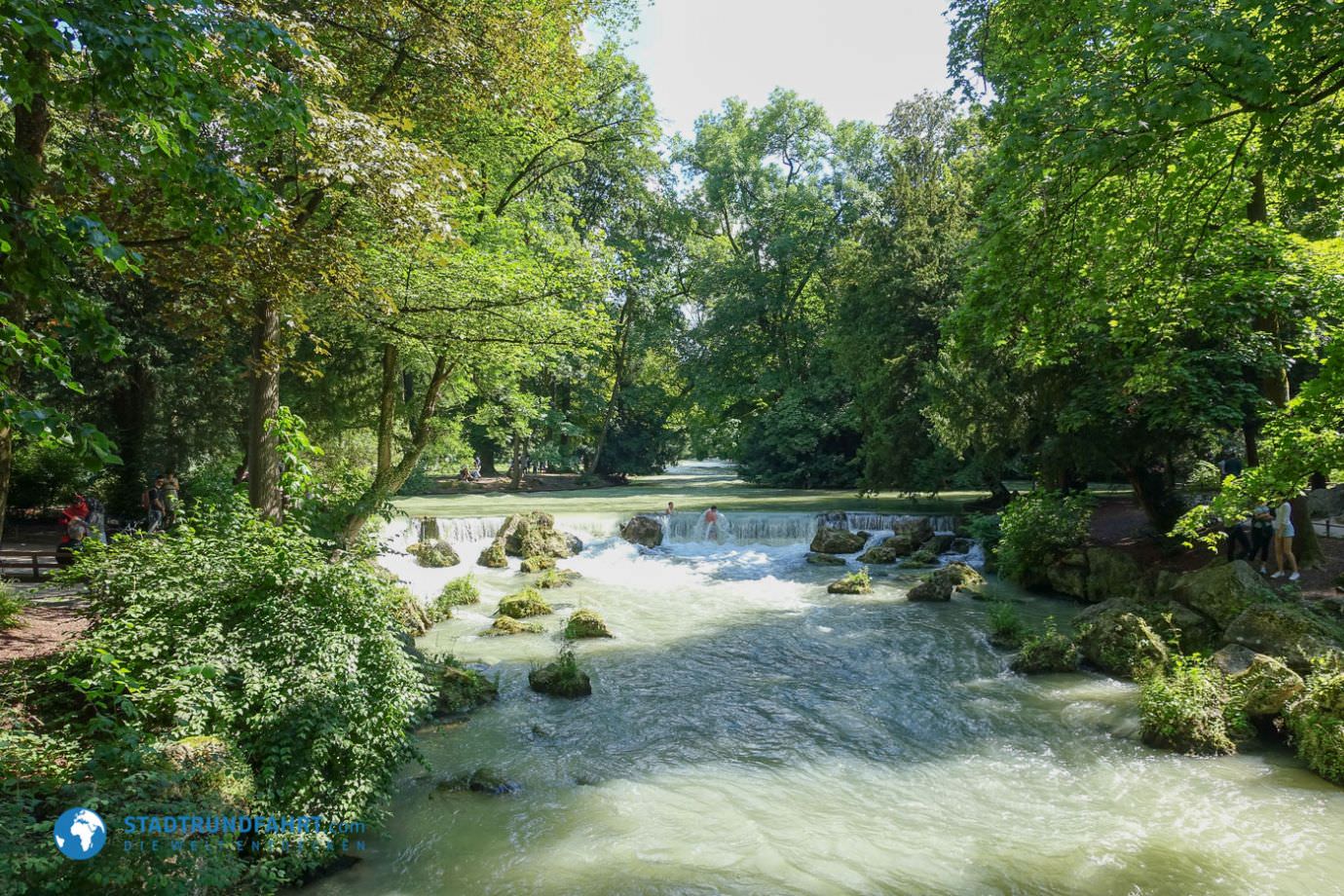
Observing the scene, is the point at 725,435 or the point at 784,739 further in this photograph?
the point at 725,435

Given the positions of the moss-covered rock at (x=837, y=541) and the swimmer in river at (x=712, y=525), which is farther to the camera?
the swimmer in river at (x=712, y=525)

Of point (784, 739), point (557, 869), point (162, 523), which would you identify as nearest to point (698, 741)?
point (784, 739)

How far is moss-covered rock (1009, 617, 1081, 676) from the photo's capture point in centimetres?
1039

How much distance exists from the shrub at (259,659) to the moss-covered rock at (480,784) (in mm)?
808

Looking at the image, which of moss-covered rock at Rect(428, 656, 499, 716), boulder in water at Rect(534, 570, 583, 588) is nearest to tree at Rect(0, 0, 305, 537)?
moss-covered rock at Rect(428, 656, 499, 716)

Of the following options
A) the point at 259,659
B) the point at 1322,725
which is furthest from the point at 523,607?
the point at 1322,725

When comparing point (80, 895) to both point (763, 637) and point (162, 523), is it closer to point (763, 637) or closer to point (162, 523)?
point (763, 637)

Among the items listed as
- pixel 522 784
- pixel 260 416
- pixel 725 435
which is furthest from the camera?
pixel 725 435

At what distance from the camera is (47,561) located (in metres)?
11.3

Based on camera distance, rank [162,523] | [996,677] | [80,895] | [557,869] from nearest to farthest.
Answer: [80,895]
[557,869]
[996,677]
[162,523]

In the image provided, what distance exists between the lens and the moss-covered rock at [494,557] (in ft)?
63.1

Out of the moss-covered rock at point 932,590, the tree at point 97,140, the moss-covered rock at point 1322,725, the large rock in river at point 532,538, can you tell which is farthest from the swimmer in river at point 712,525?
the tree at point 97,140

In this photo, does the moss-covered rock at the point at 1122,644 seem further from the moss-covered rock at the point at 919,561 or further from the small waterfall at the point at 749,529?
the small waterfall at the point at 749,529

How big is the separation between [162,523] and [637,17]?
15786mm
